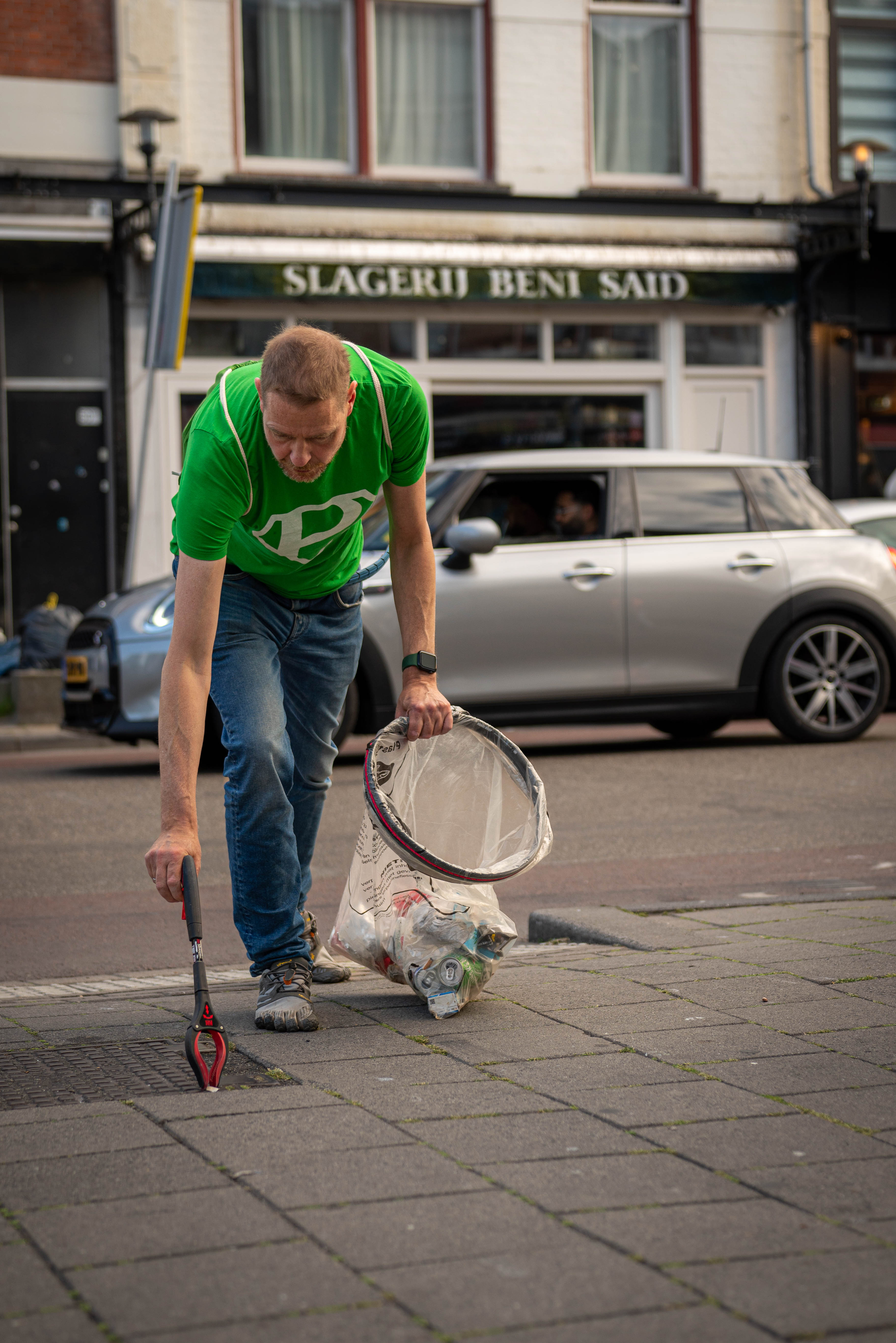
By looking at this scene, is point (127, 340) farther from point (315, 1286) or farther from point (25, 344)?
point (315, 1286)

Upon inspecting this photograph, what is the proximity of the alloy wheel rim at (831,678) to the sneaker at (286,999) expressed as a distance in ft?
21.6

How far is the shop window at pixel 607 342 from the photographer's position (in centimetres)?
1738

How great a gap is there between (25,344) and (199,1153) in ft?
45.5

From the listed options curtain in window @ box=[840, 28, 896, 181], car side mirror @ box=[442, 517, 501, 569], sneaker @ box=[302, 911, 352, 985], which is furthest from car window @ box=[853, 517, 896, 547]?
sneaker @ box=[302, 911, 352, 985]

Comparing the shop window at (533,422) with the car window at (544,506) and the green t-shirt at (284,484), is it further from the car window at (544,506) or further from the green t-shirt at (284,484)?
the green t-shirt at (284,484)

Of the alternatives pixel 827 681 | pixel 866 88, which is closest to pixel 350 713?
pixel 827 681

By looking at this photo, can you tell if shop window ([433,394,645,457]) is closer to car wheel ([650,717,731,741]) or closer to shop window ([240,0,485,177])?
shop window ([240,0,485,177])

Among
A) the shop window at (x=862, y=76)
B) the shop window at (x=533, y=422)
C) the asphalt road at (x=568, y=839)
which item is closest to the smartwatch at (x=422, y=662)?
the asphalt road at (x=568, y=839)

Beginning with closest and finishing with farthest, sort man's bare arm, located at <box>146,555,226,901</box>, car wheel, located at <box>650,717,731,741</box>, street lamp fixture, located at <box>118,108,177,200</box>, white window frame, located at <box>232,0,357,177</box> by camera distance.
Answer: man's bare arm, located at <box>146,555,226,901</box> < car wheel, located at <box>650,717,731,741</box> < street lamp fixture, located at <box>118,108,177,200</box> < white window frame, located at <box>232,0,357,177</box>

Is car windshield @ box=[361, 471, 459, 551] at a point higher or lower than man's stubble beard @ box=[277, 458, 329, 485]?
higher

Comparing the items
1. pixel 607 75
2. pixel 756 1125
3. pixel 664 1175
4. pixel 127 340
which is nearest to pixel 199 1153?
pixel 664 1175

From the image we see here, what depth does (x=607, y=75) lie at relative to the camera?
17500mm

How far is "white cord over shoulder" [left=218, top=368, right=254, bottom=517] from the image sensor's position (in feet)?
11.9

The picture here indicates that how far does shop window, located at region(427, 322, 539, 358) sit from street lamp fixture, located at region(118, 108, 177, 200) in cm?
317
